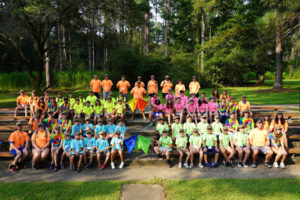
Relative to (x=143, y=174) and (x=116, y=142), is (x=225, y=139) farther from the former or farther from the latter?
(x=116, y=142)

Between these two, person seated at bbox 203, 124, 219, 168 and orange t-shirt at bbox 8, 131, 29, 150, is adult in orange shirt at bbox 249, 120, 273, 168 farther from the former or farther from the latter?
orange t-shirt at bbox 8, 131, 29, 150

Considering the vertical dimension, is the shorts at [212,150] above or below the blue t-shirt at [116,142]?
below

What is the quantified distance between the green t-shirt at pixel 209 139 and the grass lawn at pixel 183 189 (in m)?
1.56

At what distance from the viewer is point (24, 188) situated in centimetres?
609

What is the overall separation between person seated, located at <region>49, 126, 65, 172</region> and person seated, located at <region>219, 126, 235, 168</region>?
212 inches

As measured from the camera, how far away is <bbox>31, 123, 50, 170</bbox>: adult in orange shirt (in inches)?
295

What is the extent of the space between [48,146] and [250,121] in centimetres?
740

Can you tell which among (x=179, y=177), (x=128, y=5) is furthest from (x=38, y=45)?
(x=179, y=177)

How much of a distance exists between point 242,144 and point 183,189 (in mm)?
3126

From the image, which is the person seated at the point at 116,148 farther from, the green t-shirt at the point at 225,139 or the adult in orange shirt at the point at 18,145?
the green t-shirt at the point at 225,139

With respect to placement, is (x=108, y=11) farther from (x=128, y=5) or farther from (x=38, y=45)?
(x=38, y=45)

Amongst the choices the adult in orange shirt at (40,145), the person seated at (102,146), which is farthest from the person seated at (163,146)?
the adult in orange shirt at (40,145)

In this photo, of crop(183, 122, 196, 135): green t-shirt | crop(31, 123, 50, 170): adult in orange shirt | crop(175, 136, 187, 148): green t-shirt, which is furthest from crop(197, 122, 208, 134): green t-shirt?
crop(31, 123, 50, 170): adult in orange shirt

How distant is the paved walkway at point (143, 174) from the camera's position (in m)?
6.78
